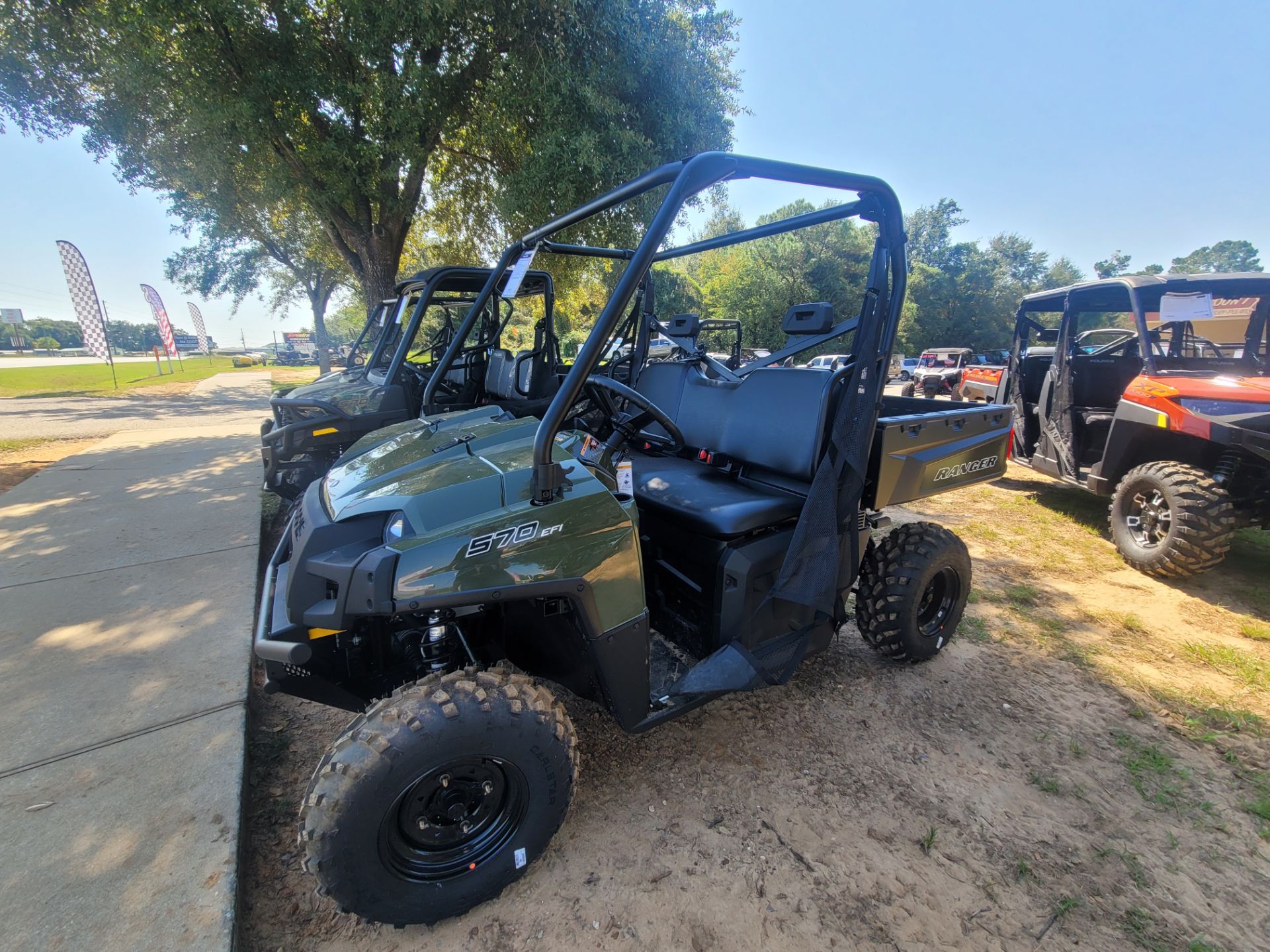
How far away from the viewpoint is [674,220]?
5.83 feet

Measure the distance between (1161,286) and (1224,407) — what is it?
116 centimetres

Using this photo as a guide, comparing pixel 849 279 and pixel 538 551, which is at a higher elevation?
pixel 849 279

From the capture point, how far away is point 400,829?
1.62 m

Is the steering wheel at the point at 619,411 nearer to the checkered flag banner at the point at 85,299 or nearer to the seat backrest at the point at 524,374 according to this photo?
the seat backrest at the point at 524,374

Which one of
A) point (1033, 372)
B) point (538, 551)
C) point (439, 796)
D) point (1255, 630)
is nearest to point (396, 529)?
point (538, 551)

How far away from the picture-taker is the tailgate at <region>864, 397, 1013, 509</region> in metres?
2.52

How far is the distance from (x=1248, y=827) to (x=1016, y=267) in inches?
2522

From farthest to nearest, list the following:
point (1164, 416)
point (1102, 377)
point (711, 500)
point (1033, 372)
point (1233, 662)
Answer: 1. point (1033, 372)
2. point (1102, 377)
3. point (1164, 416)
4. point (1233, 662)
5. point (711, 500)

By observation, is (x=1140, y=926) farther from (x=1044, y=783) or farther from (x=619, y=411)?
(x=619, y=411)

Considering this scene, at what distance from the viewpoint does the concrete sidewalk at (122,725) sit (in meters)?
1.58

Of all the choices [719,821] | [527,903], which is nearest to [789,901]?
[719,821]

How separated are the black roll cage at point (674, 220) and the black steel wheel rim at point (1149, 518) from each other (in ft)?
10.8

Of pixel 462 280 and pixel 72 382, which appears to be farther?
pixel 72 382

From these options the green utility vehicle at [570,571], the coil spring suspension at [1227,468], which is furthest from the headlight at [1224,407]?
the green utility vehicle at [570,571]
